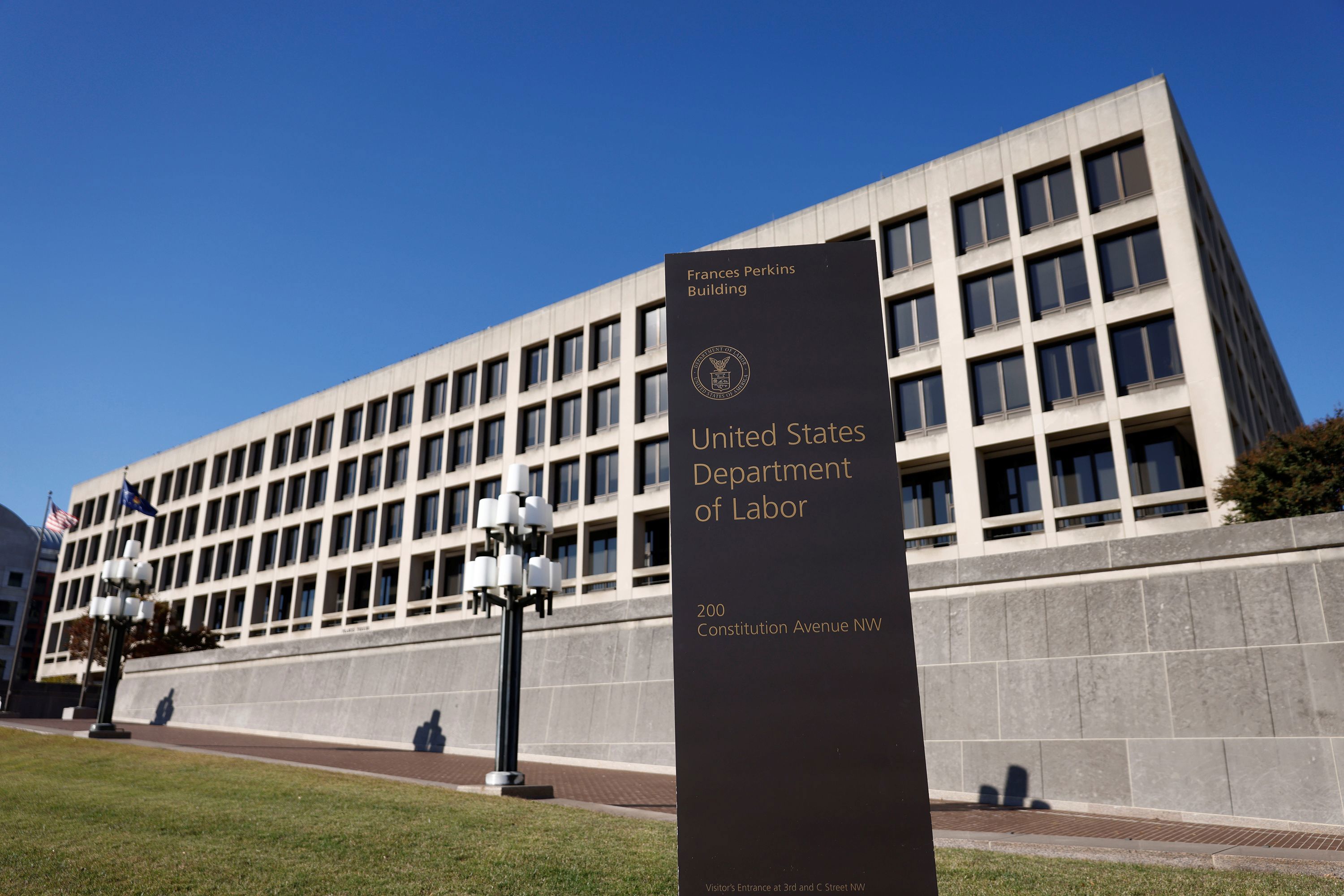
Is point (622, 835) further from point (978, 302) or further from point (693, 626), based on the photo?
point (978, 302)

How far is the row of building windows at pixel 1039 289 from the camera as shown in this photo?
92.5 ft

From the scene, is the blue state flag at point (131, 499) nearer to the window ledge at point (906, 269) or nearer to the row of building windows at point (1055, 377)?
the row of building windows at point (1055, 377)

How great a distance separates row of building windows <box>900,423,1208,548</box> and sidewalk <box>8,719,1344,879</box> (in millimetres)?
15289

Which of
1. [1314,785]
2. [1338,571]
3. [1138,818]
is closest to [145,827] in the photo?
[1138,818]

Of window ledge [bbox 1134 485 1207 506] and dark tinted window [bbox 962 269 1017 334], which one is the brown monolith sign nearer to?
window ledge [bbox 1134 485 1207 506]

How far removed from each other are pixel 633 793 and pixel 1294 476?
14295 mm

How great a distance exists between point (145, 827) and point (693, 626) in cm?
800

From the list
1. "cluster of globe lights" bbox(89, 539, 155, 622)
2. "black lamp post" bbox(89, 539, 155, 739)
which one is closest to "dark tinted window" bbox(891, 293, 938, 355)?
"black lamp post" bbox(89, 539, 155, 739)

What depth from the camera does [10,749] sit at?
747 inches

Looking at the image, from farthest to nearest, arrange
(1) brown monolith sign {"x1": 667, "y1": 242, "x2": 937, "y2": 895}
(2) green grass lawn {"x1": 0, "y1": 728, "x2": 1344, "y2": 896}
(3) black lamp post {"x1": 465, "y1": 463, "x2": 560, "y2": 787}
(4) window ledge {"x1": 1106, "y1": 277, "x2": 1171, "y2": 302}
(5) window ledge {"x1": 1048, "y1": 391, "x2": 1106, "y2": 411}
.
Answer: (5) window ledge {"x1": 1048, "y1": 391, "x2": 1106, "y2": 411} → (4) window ledge {"x1": 1106, "y1": 277, "x2": 1171, "y2": 302} → (3) black lamp post {"x1": 465, "y1": 463, "x2": 560, "y2": 787} → (2) green grass lawn {"x1": 0, "y1": 728, "x2": 1344, "y2": 896} → (1) brown monolith sign {"x1": 667, "y1": 242, "x2": 937, "y2": 895}

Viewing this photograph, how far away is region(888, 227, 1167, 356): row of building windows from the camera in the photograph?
92.5 feet

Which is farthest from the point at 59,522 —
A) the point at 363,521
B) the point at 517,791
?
the point at 517,791

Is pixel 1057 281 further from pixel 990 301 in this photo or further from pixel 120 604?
pixel 120 604

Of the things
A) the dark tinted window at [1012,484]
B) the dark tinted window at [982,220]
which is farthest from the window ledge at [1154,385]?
the dark tinted window at [982,220]
